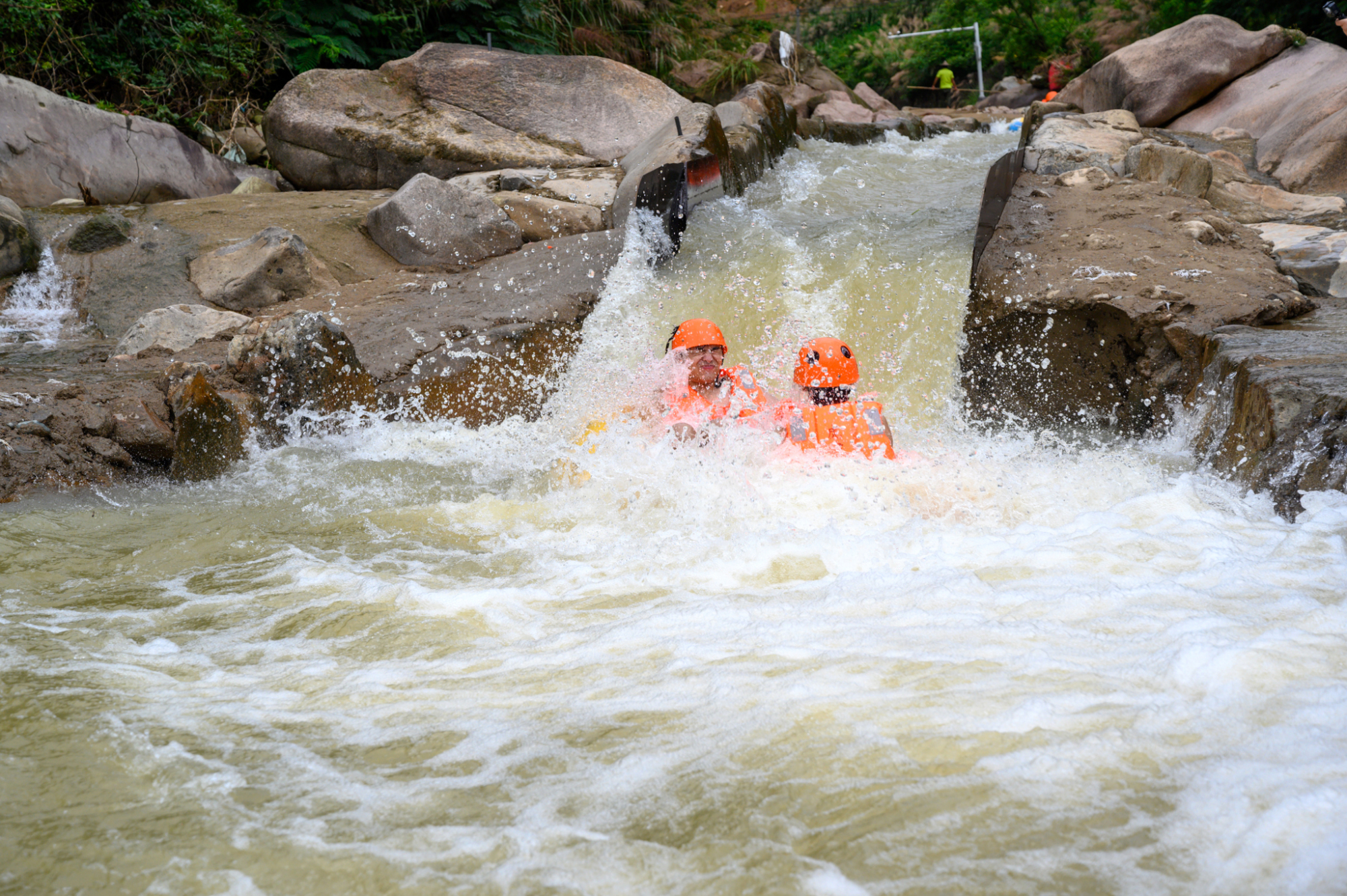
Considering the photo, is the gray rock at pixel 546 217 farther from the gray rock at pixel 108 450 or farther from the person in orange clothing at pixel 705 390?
the gray rock at pixel 108 450

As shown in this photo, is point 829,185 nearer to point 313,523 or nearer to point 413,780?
point 313,523

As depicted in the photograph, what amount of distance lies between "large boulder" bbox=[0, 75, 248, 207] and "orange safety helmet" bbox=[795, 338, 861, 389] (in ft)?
24.3

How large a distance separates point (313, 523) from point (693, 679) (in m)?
2.21

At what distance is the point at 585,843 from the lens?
5.21 ft

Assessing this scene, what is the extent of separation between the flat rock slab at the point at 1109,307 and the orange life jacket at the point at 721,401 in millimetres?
2048

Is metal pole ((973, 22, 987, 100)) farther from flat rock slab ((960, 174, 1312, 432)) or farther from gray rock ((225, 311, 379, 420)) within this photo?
gray rock ((225, 311, 379, 420))

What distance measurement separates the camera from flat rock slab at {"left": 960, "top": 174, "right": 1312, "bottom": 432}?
→ 5.08 meters

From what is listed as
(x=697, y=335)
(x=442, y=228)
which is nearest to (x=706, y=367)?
(x=697, y=335)

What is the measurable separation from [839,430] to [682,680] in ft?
6.68

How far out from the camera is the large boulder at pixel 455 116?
9.04m

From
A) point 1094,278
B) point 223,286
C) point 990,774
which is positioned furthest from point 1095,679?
point 223,286

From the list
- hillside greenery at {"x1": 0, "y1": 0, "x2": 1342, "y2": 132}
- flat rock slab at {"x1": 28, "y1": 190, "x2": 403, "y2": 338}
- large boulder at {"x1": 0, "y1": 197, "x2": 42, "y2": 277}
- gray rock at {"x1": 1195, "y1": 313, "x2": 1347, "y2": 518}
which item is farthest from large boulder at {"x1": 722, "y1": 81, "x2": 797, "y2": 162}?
large boulder at {"x1": 0, "y1": 197, "x2": 42, "y2": 277}

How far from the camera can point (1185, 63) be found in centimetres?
1160

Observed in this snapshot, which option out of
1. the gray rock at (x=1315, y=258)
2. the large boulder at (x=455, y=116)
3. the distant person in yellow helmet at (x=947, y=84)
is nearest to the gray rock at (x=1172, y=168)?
the gray rock at (x=1315, y=258)
